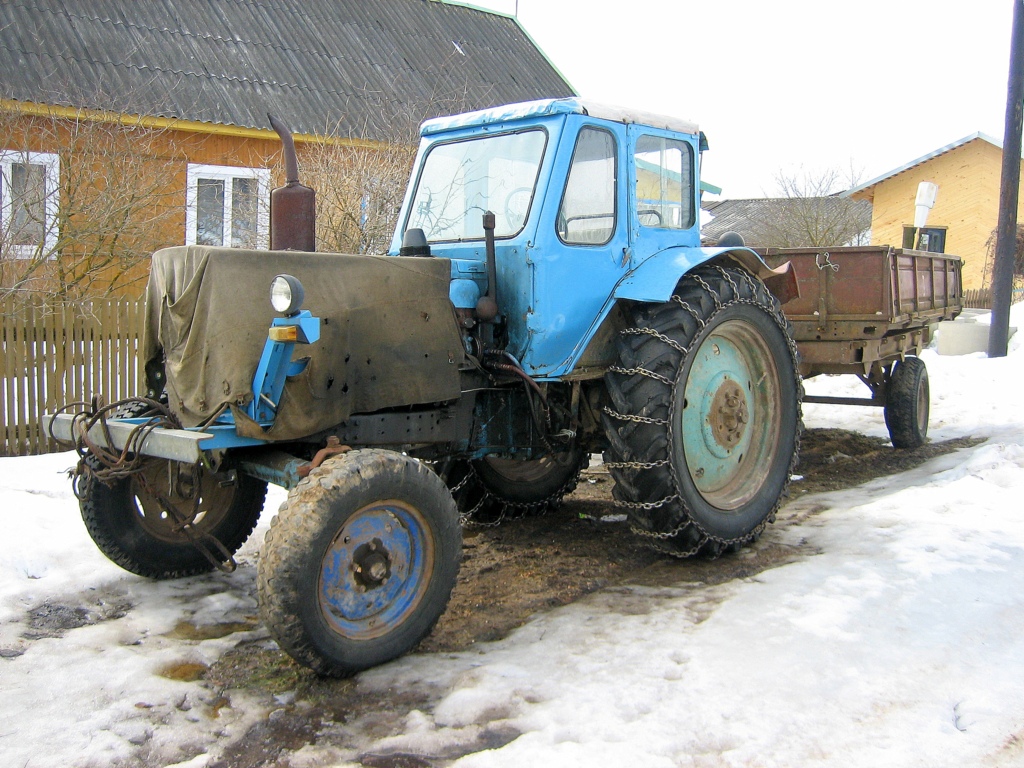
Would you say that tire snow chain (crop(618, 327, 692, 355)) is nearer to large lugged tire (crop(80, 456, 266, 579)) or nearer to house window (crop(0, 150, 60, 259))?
large lugged tire (crop(80, 456, 266, 579))

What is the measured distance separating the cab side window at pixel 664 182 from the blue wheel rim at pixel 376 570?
226 centimetres

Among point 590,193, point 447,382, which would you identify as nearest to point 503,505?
point 447,382

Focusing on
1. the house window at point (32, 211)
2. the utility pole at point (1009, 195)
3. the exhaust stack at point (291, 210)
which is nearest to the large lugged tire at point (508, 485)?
the exhaust stack at point (291, 210)

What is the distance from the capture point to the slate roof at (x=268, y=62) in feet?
41.5

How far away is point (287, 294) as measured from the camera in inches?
138

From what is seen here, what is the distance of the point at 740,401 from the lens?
5230mm

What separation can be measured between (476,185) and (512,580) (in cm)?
213

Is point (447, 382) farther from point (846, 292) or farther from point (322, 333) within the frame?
point (846, 292)

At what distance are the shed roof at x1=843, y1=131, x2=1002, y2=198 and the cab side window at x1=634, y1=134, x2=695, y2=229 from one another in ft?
76.1

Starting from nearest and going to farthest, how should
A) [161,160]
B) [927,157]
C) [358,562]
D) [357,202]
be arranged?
1. [358,562]
2. [357,202]
3. [161,160]
4. [927,157]

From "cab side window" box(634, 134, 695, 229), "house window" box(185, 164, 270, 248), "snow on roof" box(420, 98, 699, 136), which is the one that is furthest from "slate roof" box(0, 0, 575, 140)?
"cab side window" box(634, 134, 695, 229)

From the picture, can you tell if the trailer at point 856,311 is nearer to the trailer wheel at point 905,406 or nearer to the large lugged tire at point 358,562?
the trailer wheel at point 905,406

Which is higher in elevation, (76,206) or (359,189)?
(359,189)

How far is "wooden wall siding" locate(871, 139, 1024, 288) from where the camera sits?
2581cm
